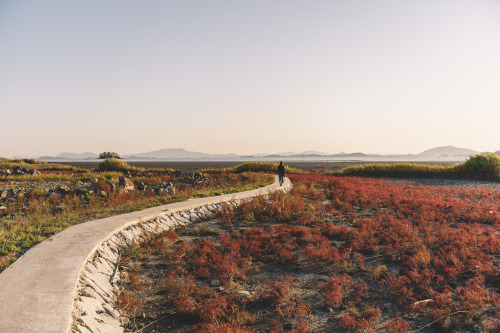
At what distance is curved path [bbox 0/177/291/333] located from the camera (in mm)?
4598

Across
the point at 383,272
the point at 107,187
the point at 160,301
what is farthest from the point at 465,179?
the point at 160,301

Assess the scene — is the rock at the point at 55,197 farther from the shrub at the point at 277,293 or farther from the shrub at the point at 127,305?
the shrub at the point at 277,293

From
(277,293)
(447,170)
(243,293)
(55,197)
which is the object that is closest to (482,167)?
(447,170)

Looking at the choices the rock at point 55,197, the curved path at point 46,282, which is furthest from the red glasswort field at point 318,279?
the rock at point 55,197

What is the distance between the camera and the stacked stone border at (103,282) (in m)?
5.15

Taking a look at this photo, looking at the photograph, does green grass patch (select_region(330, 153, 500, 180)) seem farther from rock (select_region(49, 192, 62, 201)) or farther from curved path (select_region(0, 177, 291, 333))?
curved path (select_region(0, 177, 291, 333))

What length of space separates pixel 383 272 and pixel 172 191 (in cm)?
1433

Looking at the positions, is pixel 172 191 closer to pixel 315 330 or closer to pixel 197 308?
pixel 197 308

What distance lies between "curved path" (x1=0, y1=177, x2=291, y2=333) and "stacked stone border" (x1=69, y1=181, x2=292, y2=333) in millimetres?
155

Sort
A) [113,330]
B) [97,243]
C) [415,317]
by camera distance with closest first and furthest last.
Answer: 1. [113,330]
2. [415,317]
3. [97,243]

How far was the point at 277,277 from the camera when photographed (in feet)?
27.5

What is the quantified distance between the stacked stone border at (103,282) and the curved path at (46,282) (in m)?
0.15

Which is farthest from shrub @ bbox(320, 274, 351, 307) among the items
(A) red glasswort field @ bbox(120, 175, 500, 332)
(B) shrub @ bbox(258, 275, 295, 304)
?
(B) shrub @ bbox(258, 275, 295, 304)

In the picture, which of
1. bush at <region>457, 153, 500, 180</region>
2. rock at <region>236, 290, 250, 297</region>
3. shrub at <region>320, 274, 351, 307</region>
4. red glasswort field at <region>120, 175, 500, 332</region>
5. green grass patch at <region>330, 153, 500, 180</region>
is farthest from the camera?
green grass patch at <region>330, 153, 500, 180</region>
